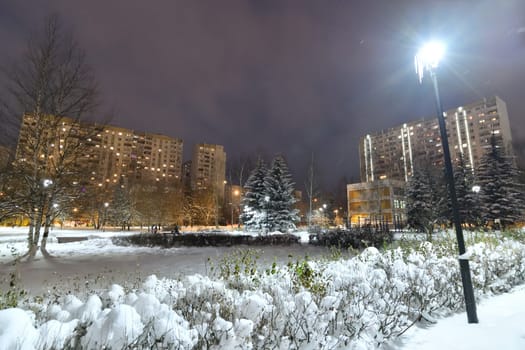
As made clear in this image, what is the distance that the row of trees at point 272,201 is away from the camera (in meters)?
26.3

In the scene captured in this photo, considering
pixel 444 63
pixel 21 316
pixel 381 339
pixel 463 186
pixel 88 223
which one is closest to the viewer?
pixel 21 316

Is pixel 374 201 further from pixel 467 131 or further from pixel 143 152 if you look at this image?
pixel 143 152

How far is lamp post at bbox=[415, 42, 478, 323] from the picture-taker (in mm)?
3949

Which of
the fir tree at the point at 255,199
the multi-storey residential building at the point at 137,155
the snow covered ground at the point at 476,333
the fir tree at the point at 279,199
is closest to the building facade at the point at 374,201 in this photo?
the fir tree at the point at 279,199

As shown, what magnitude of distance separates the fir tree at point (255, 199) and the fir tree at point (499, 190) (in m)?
22.1

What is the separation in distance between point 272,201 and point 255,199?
8.86ft

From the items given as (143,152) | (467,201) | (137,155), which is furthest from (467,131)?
(137,155)

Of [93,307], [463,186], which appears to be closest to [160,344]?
[93,307]

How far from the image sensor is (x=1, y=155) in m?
9.21

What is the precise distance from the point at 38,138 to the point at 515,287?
1650 cm

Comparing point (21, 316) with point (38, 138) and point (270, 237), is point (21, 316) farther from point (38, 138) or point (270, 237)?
point (270, 237)

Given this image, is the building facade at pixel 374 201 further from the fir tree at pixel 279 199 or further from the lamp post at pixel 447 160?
the lamp post at pixel 447 160

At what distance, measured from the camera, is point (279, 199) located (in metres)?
26.9

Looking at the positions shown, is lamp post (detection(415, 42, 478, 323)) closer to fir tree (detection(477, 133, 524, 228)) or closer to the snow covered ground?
the snow covered ground
